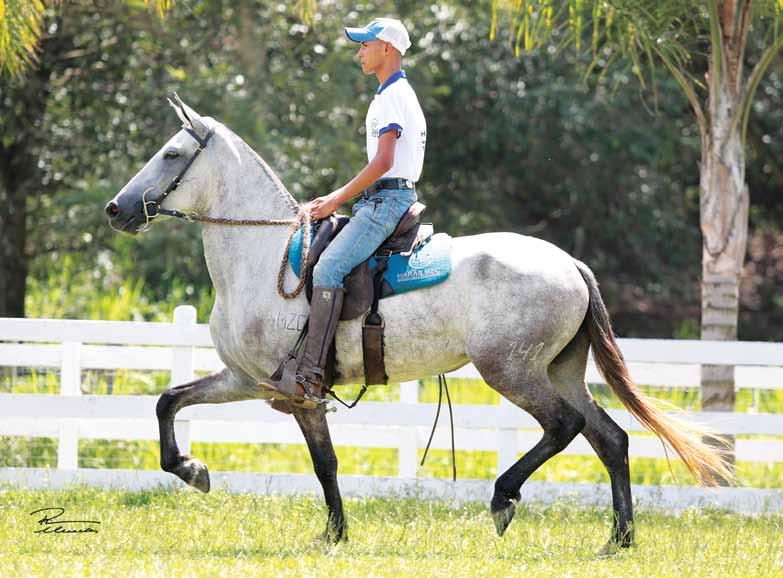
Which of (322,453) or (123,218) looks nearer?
(123,218)

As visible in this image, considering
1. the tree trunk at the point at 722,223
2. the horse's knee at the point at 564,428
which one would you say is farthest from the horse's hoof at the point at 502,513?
the tree trunk at the point at 722,223

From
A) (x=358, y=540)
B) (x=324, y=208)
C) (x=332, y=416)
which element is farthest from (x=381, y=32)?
(x=332, y=416)

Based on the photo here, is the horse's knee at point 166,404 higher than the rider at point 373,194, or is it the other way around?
the rider at point 373,194

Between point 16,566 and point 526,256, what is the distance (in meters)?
2.96

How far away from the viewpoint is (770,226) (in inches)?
807

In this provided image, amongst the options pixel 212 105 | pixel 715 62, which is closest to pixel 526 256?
pixel 715 62

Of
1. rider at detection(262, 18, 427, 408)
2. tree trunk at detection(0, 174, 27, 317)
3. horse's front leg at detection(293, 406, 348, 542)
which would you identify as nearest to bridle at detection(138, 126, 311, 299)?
rider at detection(262, 18, 427, 408)

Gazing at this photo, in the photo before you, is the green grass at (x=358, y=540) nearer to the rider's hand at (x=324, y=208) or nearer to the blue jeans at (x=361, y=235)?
the blue jeans at (x=361, y=235)

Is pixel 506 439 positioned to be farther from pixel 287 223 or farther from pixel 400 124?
pixel 400 124

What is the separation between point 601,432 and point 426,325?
116cm

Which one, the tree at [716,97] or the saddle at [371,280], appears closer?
the saddle at [371,280]

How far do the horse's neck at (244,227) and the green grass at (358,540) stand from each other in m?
1.42

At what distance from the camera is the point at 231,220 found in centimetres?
651

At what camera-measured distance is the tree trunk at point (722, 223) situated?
8.68 metres
